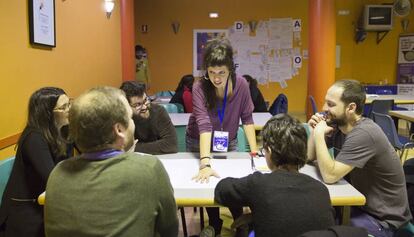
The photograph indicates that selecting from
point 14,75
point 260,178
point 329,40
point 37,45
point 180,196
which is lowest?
point 180,196

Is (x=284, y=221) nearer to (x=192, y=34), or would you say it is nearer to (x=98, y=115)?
(x=98, y=115)

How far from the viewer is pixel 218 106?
235 cm

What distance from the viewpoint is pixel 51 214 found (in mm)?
1167

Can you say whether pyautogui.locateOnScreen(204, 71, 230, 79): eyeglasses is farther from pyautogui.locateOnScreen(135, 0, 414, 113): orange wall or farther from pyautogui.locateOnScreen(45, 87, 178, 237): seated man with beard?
pyautogui.locateOnScreen(135, 0, 414, 113): orange wall

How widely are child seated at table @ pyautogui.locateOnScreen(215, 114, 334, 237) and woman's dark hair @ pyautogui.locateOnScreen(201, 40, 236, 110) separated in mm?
756

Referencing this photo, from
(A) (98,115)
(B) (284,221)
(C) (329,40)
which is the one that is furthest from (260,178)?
(C) (329,40)

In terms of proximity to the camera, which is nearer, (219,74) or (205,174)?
(205,174)

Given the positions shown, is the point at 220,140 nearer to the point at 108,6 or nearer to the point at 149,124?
the point at 149,124

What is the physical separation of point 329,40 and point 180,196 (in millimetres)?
5649

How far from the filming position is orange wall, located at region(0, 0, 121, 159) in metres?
2.74

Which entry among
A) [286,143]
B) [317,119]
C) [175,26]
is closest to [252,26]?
[175,26]

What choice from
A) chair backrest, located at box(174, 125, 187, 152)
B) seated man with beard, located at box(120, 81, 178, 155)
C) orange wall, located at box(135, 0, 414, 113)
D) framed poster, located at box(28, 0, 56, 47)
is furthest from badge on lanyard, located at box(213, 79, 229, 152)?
orange wall, located at box(135, 0, 414, 113)

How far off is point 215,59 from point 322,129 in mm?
696

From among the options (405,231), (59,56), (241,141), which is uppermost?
(59,56)
